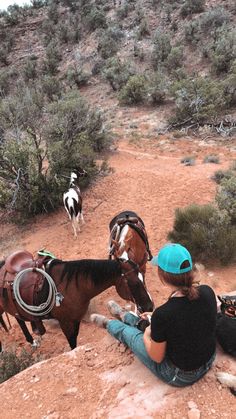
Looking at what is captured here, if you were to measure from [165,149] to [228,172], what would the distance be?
4268 mm

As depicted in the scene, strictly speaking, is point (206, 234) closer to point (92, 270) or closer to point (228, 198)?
point (228, 198)

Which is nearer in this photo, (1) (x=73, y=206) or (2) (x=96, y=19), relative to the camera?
(1) (x=73, y=206)

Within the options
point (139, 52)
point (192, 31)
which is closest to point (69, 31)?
point (139, 52)

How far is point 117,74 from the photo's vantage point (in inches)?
827

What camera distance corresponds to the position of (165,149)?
44.9 feet

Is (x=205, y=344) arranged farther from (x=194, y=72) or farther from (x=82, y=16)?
(x=82, y=16)

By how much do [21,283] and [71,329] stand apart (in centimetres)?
90

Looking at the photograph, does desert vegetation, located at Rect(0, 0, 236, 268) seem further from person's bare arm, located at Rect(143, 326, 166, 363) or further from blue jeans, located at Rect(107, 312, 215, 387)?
person's bare arm, located at Rect(143, 326, 166, 363)

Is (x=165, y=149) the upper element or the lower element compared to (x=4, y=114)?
lower

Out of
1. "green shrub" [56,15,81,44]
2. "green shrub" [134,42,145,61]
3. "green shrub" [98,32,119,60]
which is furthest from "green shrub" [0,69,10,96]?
"green shrub" [134,42,145,61]

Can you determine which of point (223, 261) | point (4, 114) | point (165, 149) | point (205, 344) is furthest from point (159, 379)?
point (165, 149)

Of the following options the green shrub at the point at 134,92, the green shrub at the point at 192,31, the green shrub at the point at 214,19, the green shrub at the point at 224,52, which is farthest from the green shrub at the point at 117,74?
the green shrub at the point at 214,19

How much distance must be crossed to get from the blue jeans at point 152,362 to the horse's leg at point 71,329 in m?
1.01

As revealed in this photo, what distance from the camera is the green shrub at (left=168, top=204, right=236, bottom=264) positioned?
264 inches
